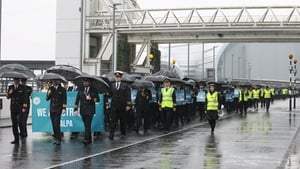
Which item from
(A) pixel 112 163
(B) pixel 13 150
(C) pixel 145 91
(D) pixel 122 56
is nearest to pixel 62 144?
(B) pixel 13 150

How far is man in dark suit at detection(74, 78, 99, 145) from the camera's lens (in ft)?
49.1

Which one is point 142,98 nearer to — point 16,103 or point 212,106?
point 212,106

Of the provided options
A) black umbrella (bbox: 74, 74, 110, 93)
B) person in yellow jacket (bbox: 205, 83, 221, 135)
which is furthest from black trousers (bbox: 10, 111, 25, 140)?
person in yellow jacket (bbox: 205, 83, 221, 135)

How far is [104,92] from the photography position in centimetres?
1616

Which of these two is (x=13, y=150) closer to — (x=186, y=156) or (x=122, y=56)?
(x=186, y=156)

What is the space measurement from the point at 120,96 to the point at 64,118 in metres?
1.83

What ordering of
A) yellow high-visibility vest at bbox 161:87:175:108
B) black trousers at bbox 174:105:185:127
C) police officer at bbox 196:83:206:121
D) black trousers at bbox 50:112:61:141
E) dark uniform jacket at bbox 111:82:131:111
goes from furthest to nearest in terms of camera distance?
police officer at bbox 196:83:206:121 → black trousers at bbox 174:105:185:127 → yellow high-visibility vest at bbox 161:87:175:108 → dark uniform jacket at bbox 111:82:131:111 → black trousers at bbox 50:112:61:141

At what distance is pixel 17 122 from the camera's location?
15242mm

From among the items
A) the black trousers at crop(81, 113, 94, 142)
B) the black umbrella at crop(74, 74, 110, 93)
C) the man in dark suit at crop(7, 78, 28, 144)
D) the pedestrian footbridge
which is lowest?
the black trousers at crop(81, 113, 94, 142)

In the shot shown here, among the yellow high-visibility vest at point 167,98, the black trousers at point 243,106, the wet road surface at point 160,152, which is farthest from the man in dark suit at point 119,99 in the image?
the black trousers at point 243,106

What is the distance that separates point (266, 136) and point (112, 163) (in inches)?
323

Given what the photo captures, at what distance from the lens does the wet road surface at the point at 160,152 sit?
37.6 ft

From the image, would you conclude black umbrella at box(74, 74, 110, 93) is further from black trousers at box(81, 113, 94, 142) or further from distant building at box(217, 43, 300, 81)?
distant building at box(217, 43, 300, 81)

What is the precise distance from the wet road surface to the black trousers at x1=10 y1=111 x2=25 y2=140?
0.39 metres
